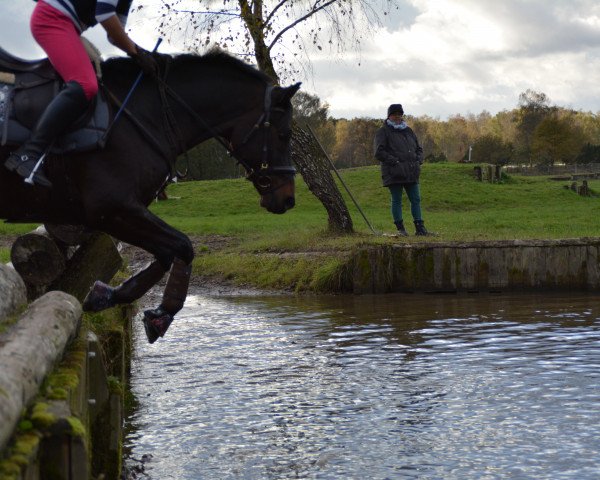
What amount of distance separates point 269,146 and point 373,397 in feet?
6.78

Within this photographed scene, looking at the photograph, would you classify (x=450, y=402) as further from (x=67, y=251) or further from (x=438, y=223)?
(x=438, y=223)

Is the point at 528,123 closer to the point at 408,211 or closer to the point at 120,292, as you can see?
the point at 408,211

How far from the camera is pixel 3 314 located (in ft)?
20.9

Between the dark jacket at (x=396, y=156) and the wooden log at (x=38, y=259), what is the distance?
1092 cm

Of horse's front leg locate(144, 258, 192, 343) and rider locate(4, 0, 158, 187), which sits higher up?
rider locate(4, 0, 158, 187)

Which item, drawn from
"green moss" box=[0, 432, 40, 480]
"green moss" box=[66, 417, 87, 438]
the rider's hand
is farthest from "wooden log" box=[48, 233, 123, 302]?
"green moss" box=[0, 432, 40, 480]

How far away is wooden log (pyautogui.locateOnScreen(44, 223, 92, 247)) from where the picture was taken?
30.7ft

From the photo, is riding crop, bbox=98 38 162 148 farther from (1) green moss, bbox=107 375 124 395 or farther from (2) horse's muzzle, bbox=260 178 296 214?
(1) green moss, bbox=107 375 124 395

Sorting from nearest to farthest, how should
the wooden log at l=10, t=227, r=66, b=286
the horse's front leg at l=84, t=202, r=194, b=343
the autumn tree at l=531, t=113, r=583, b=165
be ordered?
1. the horse's front leg at l=84, t=202, r=194, b=343
2. the wooden log at l=10, t=227, r=66, b=286
3. the autumn tree at l=531, t=113, r=583, b=165

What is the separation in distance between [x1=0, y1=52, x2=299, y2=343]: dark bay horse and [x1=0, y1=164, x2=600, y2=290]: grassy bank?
27.8 feet

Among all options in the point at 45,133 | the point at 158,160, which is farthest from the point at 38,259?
the point at 45,133

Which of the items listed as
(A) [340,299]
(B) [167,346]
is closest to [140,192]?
(B) [167,346]

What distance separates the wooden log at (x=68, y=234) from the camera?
9344mm

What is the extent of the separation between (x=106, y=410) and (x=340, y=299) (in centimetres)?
929
